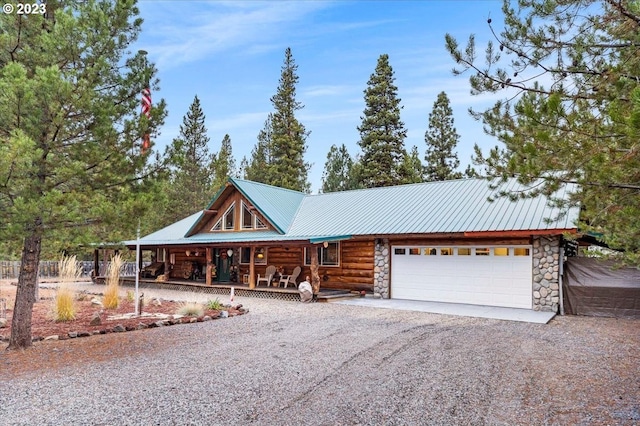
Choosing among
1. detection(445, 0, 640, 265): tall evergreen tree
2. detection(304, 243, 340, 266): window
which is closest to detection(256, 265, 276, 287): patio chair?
detection(304, 243, 340, 266): window

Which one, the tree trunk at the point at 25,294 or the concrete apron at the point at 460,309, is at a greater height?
the tree trunk at the point at 25,294

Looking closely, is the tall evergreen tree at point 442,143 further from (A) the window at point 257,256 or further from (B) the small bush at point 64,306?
(B) the small bush at point 64,306

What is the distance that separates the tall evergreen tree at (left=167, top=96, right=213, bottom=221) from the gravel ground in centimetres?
2470

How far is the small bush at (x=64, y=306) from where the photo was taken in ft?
31.4

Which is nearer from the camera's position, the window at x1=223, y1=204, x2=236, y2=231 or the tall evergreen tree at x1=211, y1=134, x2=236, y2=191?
the window at x1=223, y1=204, x2=236, y2=231

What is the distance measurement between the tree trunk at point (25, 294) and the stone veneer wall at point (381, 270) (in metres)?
10.1

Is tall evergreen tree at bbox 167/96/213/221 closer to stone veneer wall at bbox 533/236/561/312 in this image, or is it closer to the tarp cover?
stone veneer wall at bbox 533/236/561/312

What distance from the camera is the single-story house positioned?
11.9m

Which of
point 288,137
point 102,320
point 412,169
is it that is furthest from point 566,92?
point 288,137

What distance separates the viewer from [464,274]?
515 inches

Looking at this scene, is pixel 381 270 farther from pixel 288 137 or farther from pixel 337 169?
pixel 337 169

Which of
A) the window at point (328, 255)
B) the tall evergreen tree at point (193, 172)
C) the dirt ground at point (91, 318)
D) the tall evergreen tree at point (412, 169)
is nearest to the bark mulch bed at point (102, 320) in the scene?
the dirt ground at point (91, 318)

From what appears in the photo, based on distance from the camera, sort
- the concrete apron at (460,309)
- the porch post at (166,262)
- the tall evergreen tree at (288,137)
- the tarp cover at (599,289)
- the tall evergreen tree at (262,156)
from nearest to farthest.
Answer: the concrete apron at (460,309), the tarp cover at (599,289), the porch post at (166,262), the tall evergreen tree at (288,137), the tall evergreen tree at (262,156)

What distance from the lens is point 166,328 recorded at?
30.0 ft
